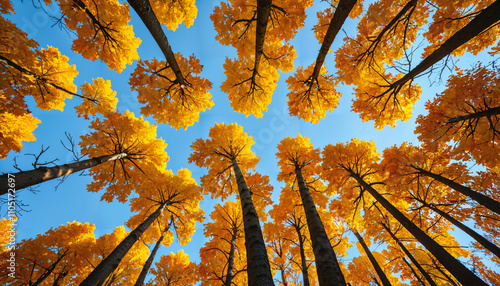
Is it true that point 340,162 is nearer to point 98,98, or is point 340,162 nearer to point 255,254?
point 255,254

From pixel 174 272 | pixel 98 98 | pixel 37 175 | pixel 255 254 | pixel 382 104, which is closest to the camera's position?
pixel 255 254

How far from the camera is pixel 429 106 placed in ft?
19.0

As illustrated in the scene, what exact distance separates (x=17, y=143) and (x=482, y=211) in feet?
69.5

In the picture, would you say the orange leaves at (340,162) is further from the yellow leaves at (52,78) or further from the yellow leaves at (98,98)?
the yellow leaves at (52,78)

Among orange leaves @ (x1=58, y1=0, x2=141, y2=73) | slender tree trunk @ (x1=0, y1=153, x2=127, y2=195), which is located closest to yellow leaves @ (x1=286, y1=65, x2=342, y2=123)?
orange leaves @ (x1=58, y1=0, x2=141, y2=73)

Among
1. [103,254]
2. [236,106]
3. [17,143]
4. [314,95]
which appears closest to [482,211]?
[314,95]

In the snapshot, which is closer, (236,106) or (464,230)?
(236,106)

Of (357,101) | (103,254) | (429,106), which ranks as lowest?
(103,254)

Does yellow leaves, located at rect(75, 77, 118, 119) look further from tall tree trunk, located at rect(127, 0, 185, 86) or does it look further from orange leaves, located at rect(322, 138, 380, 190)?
orange leaves, located at rect(322, 138, 380, 190)

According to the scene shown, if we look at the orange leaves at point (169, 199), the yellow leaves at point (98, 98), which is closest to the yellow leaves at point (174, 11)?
the yellow leaves at point (98, 98)

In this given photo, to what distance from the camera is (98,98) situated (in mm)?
6797

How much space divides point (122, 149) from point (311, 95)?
7.59 metres

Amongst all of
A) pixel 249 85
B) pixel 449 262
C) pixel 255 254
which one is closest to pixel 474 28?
pixel 249 85

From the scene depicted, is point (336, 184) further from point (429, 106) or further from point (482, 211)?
point (482, 211)
